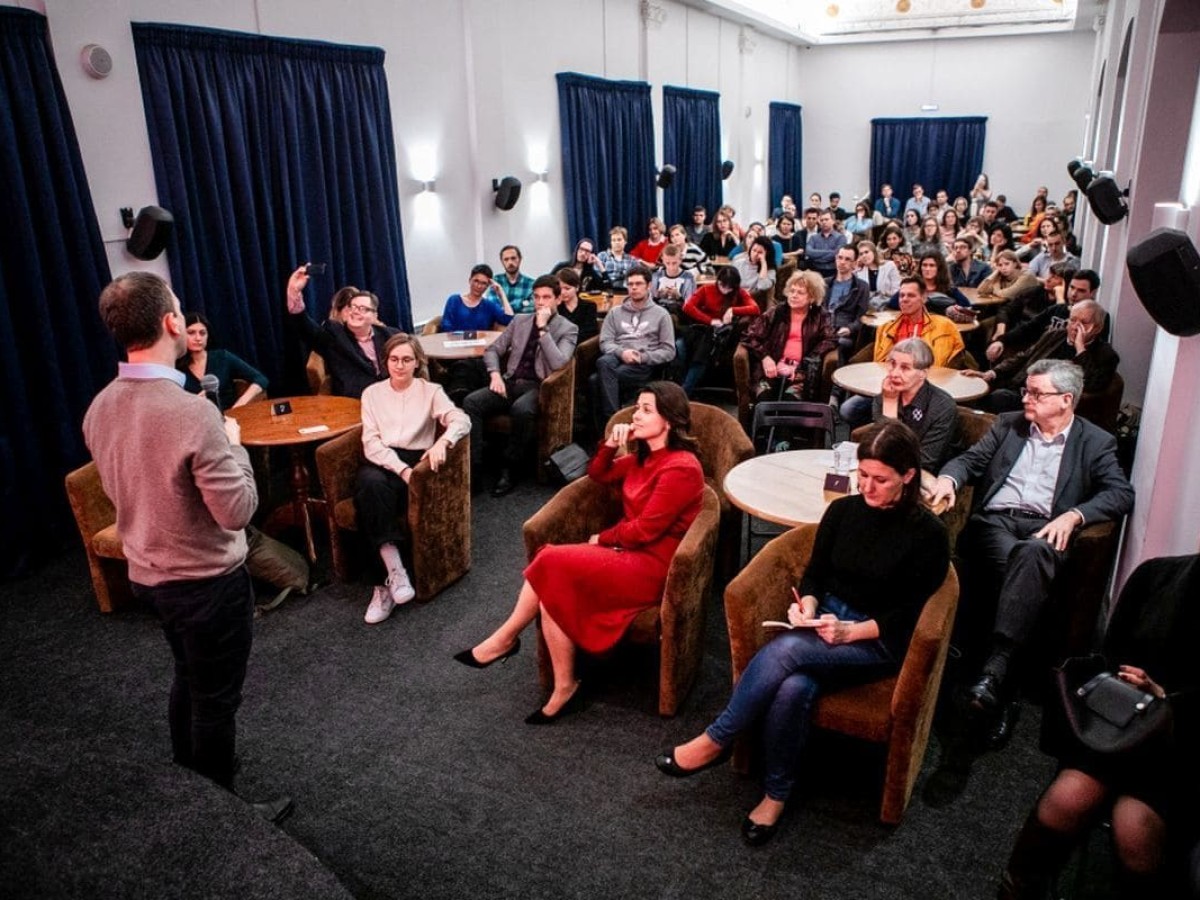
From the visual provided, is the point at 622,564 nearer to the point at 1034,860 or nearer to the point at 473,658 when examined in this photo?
the point at 473,658

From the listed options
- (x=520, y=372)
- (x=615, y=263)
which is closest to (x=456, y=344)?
(x=520, y=372)

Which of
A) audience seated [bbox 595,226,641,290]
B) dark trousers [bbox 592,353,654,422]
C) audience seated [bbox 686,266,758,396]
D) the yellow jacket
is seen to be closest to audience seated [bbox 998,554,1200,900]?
the yellow jacket

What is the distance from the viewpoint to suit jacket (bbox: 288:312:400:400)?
4949mm

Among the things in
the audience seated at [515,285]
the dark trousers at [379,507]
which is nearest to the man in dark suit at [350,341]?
the dark trousers at [379,507]

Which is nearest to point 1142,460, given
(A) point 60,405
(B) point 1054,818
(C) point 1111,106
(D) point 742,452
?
(D) point 742,452

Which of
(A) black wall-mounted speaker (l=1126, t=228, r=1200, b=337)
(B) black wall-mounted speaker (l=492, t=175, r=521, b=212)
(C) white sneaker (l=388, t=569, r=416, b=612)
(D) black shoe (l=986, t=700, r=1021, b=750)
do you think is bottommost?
(D) black shoe (l=986, t=700, r=1021, b=750)

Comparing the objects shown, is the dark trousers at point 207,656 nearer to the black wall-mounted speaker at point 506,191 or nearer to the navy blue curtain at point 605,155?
the black wall-mounted speaker at point 506,191

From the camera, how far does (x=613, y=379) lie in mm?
6027

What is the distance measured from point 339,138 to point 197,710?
491cm

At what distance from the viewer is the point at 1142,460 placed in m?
3.65

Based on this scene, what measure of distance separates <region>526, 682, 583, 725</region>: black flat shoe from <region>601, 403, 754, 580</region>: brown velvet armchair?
3.73 feet

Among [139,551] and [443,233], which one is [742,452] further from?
[443,233]

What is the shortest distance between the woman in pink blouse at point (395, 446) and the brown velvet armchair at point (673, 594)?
0.83m

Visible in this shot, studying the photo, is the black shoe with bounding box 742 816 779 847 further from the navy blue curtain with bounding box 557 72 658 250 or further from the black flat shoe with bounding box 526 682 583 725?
the navy blue curtain with bounding box 557 72 658 250
